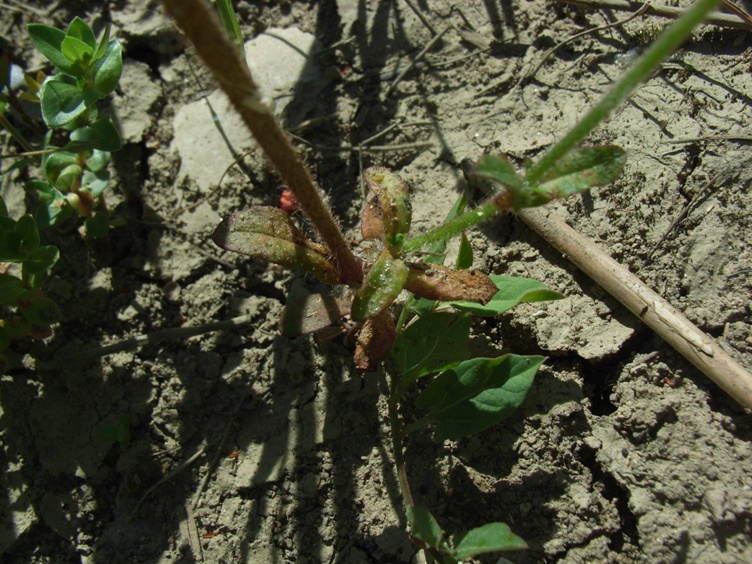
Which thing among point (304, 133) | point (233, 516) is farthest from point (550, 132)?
point (233, 516)

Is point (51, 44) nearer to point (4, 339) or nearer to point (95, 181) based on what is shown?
point (95, 181)

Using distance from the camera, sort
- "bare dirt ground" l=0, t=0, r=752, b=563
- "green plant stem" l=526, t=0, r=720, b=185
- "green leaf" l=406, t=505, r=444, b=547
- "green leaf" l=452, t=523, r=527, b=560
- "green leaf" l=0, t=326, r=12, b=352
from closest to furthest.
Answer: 1. "green plant stem" l=526, t=0, r=720, b=185
2. "green leaf" l=452, t=523, r=527, b=560
3. "green leaf" l=406, t=505, r=444, b=547
4. "bare dirt ground" l=0, t=0, r=752, b=563
5. "green leaf" l=0, t=326, r=12, b=352

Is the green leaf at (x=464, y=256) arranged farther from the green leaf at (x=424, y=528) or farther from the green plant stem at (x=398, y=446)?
the green leaf at (x=424, y=528)

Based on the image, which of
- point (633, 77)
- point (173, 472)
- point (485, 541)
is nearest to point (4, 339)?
point (173, 472)

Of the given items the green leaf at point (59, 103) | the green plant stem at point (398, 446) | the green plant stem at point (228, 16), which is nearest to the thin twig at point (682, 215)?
the green plant stem at point (398, 446)

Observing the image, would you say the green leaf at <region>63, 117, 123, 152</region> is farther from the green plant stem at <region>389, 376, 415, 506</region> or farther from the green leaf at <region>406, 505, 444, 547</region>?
the green leaf at <region>406, 505, 444, 547</region>

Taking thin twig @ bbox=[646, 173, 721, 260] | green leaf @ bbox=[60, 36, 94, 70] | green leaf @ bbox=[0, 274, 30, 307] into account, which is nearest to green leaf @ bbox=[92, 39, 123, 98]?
green leaf @ bbox=[60, 36, 94, 70]
